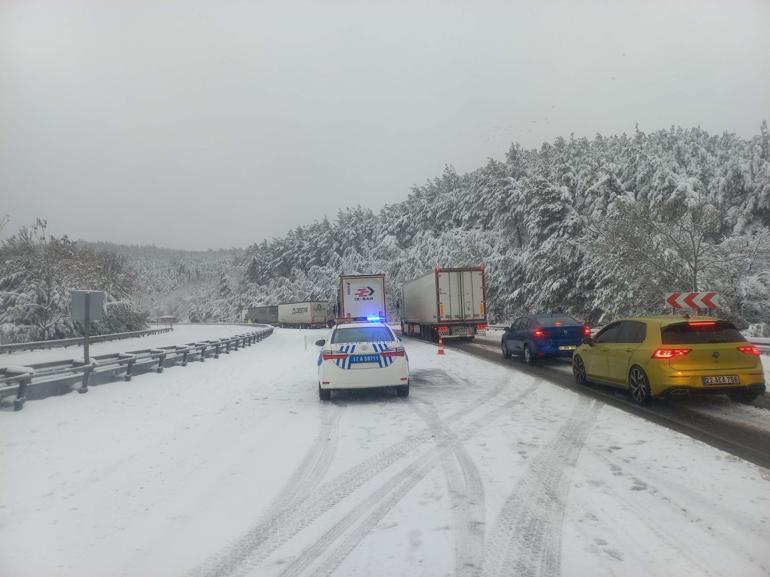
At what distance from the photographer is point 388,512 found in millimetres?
4770

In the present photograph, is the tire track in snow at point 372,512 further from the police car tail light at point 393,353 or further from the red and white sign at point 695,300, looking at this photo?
the red and white sign at point 695,300

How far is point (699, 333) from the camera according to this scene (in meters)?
8.62

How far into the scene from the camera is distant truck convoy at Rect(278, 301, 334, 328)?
73.2m

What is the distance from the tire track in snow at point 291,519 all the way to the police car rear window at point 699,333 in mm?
4617

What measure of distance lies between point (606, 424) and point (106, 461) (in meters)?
6.85

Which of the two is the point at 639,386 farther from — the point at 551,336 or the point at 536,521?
the point at 551,336

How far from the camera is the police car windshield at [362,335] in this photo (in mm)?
10461

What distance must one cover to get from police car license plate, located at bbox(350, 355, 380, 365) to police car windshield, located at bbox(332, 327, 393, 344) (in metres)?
0.36

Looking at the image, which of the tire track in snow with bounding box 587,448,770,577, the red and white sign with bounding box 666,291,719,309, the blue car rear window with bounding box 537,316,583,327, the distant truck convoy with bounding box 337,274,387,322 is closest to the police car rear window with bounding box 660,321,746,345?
the tire track in snow with bounding box 587,448,770,577

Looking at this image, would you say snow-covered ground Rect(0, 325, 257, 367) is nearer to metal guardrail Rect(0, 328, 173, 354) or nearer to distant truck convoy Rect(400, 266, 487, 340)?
metal guardrail Rect(0, 328, 173, 354)

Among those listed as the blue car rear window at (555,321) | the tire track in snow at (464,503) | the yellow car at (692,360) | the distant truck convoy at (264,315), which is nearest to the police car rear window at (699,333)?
the yellow car at (692,360)

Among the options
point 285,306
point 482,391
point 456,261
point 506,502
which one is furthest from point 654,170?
point 285,306

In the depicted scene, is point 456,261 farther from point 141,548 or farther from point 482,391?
point 141,548

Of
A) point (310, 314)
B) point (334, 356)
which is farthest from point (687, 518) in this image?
point (310, 314)
